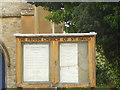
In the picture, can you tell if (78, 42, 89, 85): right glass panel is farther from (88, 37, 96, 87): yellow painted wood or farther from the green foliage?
the green foliage


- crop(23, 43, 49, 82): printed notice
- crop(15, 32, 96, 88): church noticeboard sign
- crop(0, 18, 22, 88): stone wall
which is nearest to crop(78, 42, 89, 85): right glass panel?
crop(15, 32, 96, 88): church noticeboard sign

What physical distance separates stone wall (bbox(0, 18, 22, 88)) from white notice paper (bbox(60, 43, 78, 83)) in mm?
11388

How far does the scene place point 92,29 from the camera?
37.0 ft

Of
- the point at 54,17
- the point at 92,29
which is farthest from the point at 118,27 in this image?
the point at 54,17

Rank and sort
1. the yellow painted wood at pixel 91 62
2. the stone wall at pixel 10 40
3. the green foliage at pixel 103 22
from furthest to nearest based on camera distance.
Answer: the stone wall at pixel 10 40 < the green foliage at pixel 103 22 < the yellow painted wood at pixel 91 62

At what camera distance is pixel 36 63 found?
20.8 ft

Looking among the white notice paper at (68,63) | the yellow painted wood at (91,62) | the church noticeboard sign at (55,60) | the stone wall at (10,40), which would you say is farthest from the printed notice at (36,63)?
the stone wall at (10,40)

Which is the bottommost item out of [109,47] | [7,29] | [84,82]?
[84,82]

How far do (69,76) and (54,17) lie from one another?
7882 millimetres

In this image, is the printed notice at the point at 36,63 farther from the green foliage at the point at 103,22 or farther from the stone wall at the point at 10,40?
the stone wall at the point at 10,40

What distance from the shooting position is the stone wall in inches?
694

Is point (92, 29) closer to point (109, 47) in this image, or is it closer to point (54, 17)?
point (109, 47)

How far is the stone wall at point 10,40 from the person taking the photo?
17.6 m

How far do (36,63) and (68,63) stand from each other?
536 mm
